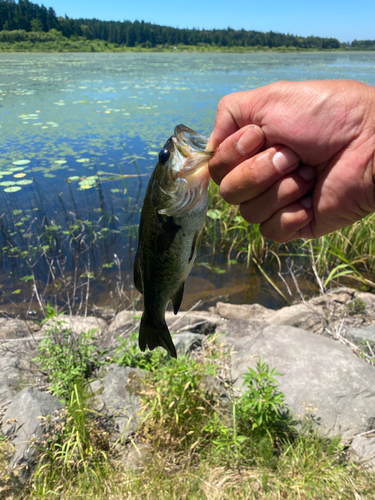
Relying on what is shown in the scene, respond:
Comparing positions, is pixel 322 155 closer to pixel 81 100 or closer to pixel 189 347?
pixel 189 347

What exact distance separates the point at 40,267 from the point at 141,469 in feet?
14.9

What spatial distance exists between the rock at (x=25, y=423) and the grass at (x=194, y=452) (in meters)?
0.09

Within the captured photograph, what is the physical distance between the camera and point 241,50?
68.9m

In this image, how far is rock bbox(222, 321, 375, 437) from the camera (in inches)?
114

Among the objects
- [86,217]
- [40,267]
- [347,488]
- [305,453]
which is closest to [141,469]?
[305,453]

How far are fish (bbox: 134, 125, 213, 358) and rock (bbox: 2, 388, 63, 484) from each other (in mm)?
1825

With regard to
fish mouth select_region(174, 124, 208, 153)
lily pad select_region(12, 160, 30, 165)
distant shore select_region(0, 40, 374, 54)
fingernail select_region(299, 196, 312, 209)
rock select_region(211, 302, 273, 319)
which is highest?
distant shore select_region(0, 40, 374, 54)

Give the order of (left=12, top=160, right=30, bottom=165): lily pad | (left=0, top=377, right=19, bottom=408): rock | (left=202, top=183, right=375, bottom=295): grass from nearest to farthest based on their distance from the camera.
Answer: (left=0, top=377, right=19, bottom=408): rock
(left=202, top=183, right=375, bottom=295): grass
(left=12, top=160, right=30, bottom=165): lily pad

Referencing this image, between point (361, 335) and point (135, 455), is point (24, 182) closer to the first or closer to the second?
point (135, 455)

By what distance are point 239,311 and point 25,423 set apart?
340cm

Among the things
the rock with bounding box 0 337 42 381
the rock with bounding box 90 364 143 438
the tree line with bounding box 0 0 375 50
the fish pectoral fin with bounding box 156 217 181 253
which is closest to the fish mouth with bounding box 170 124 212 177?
the fish pectoral fin with bounding box 156 217 181 253

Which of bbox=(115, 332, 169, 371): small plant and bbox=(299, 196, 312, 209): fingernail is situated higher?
bbox=(299, 196, 312, 209): fingernail

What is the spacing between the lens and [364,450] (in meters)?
2.67

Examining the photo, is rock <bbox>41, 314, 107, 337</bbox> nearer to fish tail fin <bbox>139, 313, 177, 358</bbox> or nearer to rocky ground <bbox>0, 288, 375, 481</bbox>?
rocky ground <bbox>0, 288, 375, 481</bbox>
